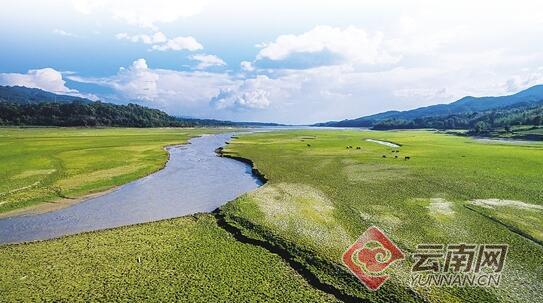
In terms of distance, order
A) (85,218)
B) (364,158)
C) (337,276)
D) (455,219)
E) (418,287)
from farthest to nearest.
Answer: (364,158) < (85,218) < (455,219) < (337,276) < (418,287)

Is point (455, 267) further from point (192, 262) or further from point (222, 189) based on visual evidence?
point (222, 189)

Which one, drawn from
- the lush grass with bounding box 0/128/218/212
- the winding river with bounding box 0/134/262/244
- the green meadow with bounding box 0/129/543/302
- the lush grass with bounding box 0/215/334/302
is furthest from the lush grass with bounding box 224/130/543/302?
the lush grass with bounding box 0/128/218/212

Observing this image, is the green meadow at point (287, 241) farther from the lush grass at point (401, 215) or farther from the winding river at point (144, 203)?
the winding river at point (144, 203)

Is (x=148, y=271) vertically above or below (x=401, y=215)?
below

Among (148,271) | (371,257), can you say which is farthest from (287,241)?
(148,271)

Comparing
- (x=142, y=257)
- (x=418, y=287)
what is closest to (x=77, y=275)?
(x=142, y=257)

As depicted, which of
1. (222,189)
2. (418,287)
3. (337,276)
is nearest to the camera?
(418,287)

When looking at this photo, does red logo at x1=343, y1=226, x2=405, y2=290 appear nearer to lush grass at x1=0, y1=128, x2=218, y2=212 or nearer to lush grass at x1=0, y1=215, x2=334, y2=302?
lush grass at x1=0, y1=215, x2=334, y2=302

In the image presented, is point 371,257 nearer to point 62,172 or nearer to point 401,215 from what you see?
point 401,215
